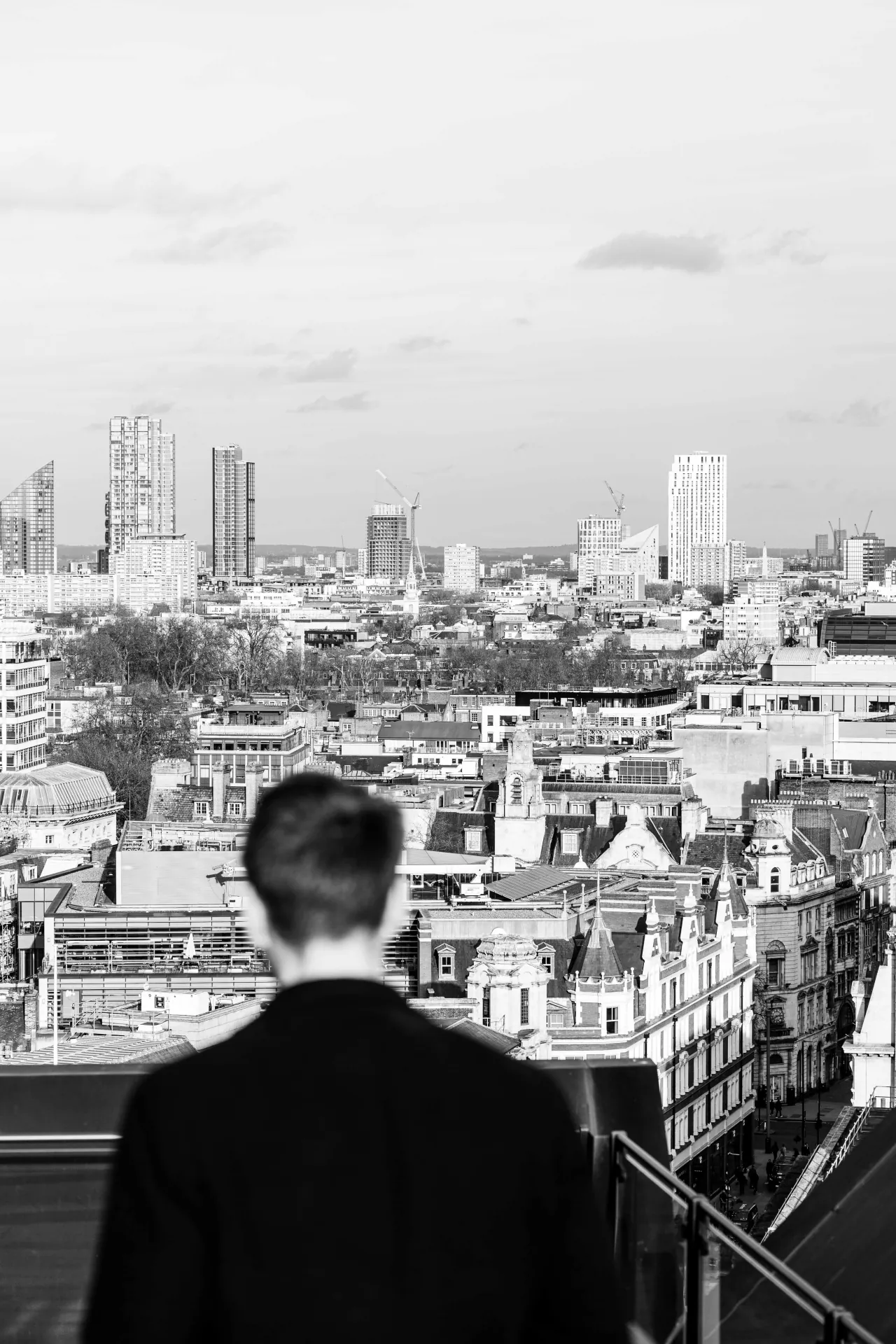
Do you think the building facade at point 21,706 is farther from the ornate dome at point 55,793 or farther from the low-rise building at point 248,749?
the ornate dome at point 55,793

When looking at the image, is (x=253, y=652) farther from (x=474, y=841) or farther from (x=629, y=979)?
(x=629, y=979)

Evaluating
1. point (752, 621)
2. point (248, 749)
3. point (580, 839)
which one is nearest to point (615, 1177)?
point (580, 839)

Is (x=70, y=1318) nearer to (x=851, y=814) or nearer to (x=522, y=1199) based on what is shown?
(x=522, y=1199)

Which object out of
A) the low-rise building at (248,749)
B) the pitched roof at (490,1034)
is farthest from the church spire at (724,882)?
the low-rise building at (248,749)

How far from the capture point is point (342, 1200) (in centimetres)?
296

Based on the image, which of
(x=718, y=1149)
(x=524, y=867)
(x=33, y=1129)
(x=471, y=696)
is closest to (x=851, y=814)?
(x=524, y=867)

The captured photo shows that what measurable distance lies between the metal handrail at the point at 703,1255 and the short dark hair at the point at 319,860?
3.76 feet

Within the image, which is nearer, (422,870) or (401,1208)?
(401,1208)

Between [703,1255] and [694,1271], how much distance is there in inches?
2.0

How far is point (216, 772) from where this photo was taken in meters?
52.2

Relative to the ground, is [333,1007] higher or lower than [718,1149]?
higher

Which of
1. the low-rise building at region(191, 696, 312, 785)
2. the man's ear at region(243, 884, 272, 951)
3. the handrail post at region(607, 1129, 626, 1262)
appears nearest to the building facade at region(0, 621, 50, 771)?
the low-rise building at region(191, 696, 312, 785)

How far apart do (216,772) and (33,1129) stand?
157 feet

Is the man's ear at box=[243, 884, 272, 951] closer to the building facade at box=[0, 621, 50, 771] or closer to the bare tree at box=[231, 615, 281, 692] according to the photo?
the building facade at box=[0, 621, 50, 771]
